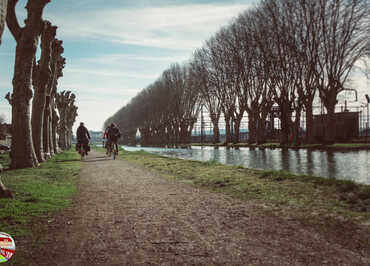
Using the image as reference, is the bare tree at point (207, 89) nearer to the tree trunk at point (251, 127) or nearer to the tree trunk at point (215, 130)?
the tree trunk at point (215, 130)

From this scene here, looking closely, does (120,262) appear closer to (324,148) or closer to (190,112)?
(324,148)

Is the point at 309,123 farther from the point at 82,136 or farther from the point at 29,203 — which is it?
the point at 29,203

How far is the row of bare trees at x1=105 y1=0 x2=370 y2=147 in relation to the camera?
27.2 meters

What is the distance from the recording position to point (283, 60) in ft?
99.0

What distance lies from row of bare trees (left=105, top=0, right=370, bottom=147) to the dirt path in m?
24.1

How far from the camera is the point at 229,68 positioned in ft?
133

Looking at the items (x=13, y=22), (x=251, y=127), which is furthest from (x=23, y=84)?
(x=251, y=127)

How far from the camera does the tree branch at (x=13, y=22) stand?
43.3ft

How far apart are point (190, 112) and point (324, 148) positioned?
35876mm

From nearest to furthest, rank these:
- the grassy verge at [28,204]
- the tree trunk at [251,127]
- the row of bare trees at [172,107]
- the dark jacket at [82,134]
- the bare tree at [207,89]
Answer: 1. the grassy verge at [28,204]
2. the dark jacket at [82,134]
3. the tree trunk at [251,127]
4. the bare tree at [207,89]
5. the row of bare trees at [172,107]

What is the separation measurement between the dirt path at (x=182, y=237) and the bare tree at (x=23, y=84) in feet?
23.0

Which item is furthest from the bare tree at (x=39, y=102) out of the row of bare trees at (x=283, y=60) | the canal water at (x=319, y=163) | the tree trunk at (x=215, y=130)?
the tree trunk at (x=215, y=130)

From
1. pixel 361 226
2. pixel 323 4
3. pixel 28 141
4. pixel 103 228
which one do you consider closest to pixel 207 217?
pixel 103 228

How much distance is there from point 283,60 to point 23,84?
22.7 meters
